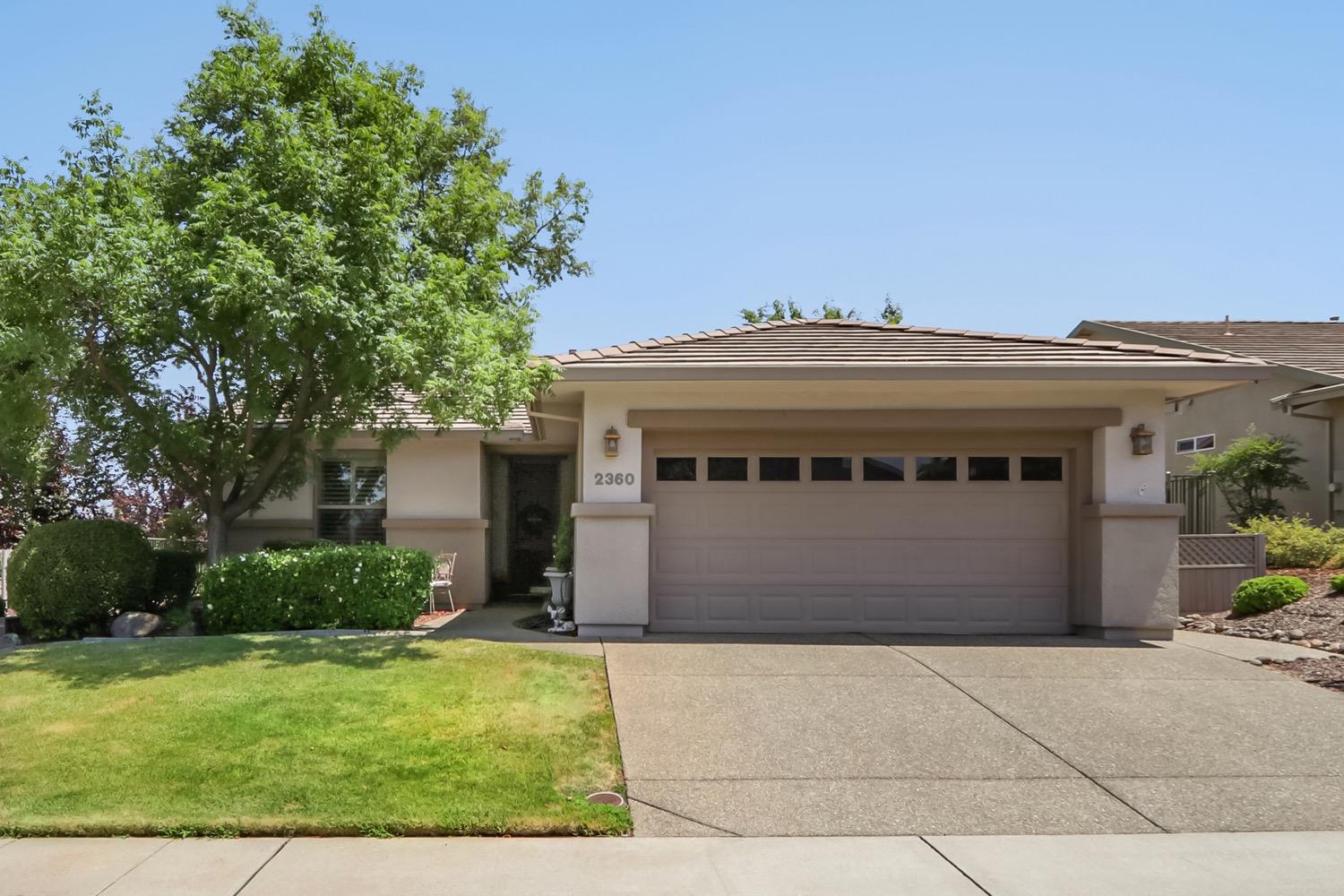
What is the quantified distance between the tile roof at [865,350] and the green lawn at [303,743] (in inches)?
145

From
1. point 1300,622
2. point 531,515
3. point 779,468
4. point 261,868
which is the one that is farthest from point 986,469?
point 261,868

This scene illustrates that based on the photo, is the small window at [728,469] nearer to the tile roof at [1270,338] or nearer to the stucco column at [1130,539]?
the stucco column at [1130,539]

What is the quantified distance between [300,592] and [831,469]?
20.5 ft

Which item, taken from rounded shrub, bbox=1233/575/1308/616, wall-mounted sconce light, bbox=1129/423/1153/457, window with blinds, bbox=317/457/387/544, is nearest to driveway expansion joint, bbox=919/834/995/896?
wall-mounted sconce light, bbox=1129/423/1153/457

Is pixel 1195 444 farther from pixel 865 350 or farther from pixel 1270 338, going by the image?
pixel 865 350

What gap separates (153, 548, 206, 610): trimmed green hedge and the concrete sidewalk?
26.8ft

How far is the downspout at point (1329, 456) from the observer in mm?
17203

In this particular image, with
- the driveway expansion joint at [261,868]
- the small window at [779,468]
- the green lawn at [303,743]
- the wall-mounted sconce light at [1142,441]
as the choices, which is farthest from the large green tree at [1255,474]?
the driveway expansion joint at [261,868]

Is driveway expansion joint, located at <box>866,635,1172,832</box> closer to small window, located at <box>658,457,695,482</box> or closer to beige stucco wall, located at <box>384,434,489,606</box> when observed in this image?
small window, located at <box>658,457,695,482</box>

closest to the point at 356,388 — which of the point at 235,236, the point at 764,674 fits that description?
the point at 235,236

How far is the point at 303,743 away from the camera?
21.5ft

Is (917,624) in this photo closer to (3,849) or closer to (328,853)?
(328,853)

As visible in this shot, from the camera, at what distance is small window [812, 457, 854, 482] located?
38.3ft

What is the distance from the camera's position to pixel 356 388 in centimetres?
1027
